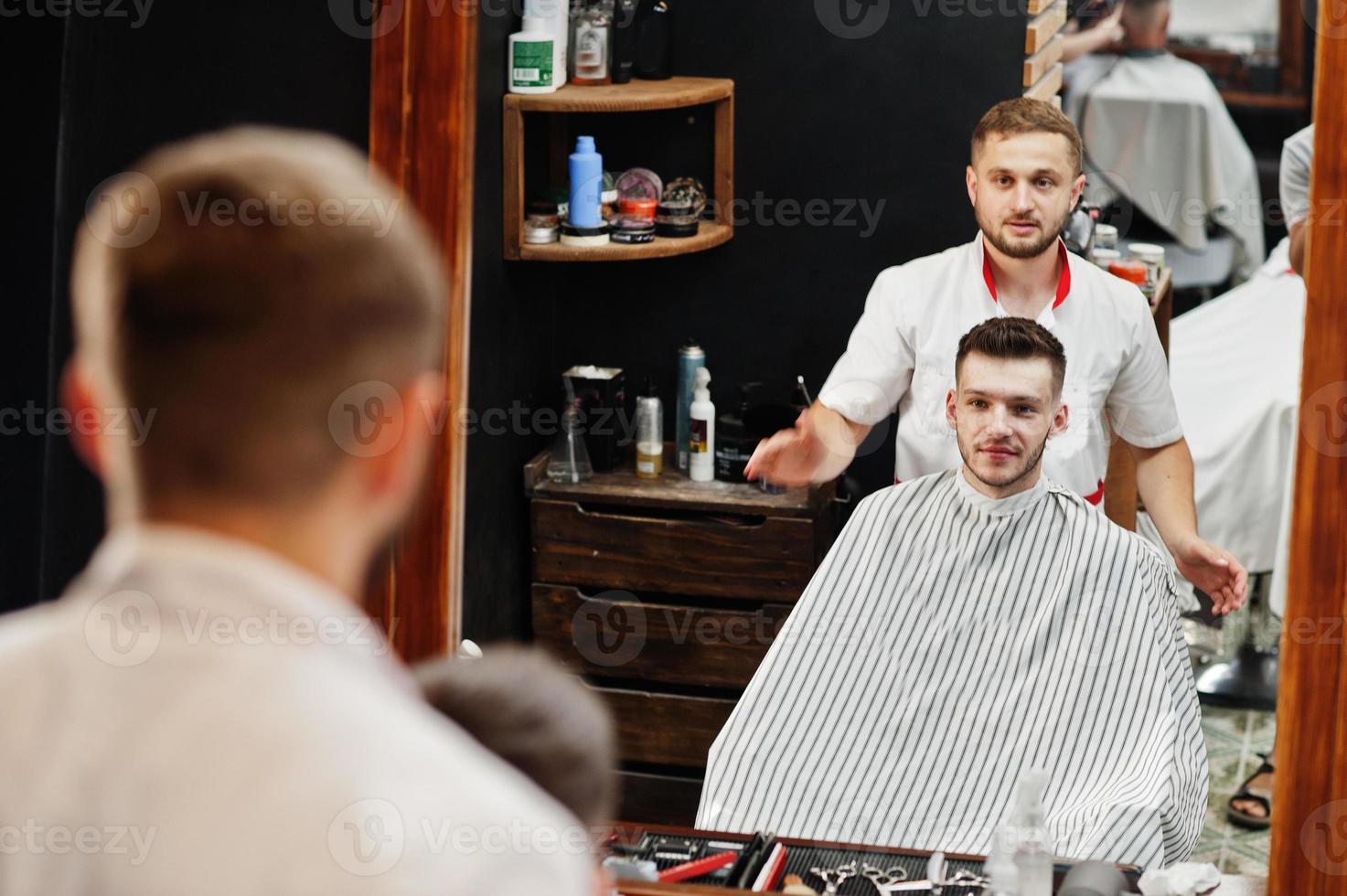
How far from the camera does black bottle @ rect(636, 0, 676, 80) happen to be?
7.25 ft

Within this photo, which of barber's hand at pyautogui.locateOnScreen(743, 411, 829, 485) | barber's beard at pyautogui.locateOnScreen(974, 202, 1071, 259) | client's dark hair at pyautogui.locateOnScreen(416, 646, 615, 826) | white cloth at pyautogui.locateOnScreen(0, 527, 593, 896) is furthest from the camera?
barber's hand at pyautogui.locateOnScreen(743, 411, 829, 485)

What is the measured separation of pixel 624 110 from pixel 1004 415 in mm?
684

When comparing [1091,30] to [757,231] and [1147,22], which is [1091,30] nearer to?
[757,231]

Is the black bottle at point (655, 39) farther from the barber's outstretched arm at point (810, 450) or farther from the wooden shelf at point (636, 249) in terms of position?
the barber's outstretched arm at point (810, 450)

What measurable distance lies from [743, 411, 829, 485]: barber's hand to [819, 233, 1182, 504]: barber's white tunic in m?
0.06

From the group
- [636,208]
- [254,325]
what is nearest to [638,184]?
[636,208]

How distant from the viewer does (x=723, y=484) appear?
223 cm

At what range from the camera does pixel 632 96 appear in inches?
88.9

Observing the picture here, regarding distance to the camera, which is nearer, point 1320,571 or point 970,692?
point 1320,571

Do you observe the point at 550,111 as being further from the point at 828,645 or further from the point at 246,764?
the point at 246,764

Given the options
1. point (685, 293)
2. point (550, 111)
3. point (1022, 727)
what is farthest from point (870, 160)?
point (1022, 727)

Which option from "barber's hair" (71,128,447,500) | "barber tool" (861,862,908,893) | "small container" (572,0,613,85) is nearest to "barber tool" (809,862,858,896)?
"barber tool" (861,862,908,893)

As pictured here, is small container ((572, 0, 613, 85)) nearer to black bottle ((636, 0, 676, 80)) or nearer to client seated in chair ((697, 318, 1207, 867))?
black bottle ((636, 0, 676, 80))

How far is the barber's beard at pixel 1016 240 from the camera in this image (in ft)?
6.81
